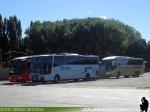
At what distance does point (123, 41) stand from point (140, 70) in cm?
2028

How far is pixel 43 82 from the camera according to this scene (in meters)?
43.3

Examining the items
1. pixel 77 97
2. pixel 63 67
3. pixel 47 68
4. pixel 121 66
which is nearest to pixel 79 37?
pixel 121 66

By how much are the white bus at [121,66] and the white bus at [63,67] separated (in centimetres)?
228

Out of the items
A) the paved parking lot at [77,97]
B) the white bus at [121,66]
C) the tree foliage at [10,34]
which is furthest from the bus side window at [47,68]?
the tree foliage at [10,34]

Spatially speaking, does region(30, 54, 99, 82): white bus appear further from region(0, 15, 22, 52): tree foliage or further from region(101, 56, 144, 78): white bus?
region(0, 15, 22, 52): tree foliage

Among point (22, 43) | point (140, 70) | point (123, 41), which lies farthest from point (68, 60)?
point (22, 43)

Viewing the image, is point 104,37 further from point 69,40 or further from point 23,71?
point 23,71

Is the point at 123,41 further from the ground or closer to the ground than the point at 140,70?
further from the ground

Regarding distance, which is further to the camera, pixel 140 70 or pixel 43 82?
pixel 140 70

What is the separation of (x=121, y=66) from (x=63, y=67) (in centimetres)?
1116

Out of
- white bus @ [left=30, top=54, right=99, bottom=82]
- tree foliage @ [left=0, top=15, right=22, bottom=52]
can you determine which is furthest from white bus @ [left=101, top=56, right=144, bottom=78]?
tree foliage @ [left=0, top=15, right=22, bottom=52]

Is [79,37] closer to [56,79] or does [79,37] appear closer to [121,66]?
[121,66]

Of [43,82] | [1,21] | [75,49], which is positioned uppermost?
[1,21]

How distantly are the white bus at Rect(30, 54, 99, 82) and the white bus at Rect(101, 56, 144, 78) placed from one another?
2.28 m
